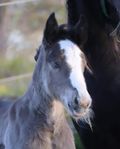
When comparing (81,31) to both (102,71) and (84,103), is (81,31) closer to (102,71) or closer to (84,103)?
(84,103)

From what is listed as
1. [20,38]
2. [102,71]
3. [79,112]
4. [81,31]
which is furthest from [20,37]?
[79,112]

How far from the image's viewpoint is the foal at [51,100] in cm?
542

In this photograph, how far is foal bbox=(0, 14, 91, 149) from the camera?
5.42 meters

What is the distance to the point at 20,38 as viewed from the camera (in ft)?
40.2

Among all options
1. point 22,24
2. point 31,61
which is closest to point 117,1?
point 31,61

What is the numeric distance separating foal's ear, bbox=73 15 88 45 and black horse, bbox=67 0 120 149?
424 millimetres

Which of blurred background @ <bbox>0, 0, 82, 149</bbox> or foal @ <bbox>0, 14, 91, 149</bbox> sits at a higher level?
foal @ <bbox>0, 14, 91, 149</bbox>

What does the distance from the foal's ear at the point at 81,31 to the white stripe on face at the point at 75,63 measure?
0.34 feet

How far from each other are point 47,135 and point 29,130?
122 mm

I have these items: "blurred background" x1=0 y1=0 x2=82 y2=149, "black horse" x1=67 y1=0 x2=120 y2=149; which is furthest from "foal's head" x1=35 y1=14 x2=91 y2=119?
"blurred background" x1=0 y1=0 x2=82 y2=149

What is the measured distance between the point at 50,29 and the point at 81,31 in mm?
221

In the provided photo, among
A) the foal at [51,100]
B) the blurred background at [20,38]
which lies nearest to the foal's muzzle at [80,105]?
the foal at [51,100]

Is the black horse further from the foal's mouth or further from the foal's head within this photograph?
the foal's mouth

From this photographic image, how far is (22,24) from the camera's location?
1316 cm
